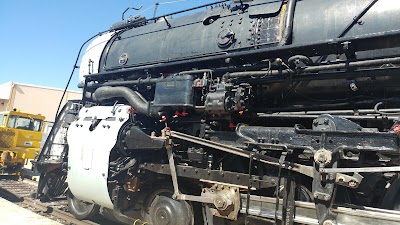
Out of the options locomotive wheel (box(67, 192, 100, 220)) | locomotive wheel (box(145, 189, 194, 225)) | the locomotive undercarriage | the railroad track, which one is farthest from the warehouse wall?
locomotive wheel (box(145, 189, 194, 225))

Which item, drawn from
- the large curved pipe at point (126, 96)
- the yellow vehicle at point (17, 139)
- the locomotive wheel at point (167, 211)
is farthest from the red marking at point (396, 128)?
the yellow vehicle at point (17, 139)

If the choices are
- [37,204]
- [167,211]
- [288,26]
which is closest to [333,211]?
[288,26]

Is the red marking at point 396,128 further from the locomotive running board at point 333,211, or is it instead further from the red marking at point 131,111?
the red marking at point 131,111

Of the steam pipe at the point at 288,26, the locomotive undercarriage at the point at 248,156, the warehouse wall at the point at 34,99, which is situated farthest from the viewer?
the warehouse wall at the point at 34,99

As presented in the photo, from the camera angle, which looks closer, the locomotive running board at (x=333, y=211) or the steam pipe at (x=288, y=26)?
the locomotive running board at (x=333, y=211)

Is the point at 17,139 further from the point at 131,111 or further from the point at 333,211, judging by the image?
the point at 333,211

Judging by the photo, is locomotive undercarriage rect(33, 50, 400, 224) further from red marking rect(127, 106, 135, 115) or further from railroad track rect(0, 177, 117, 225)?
railroad track rect(0, 177, 117, 225)

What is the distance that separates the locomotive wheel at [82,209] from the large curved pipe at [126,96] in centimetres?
193

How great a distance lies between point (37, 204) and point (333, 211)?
22.4 ft

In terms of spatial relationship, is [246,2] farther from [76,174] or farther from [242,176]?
[76,174]

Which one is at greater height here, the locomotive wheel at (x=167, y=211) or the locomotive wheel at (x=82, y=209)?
the locomotive wheel at (x=167, y=211)

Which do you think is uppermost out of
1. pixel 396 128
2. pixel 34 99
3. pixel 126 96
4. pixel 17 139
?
pixel 34 99

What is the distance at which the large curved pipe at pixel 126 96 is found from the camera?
202 inches

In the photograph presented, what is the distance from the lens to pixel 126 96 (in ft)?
17.9
